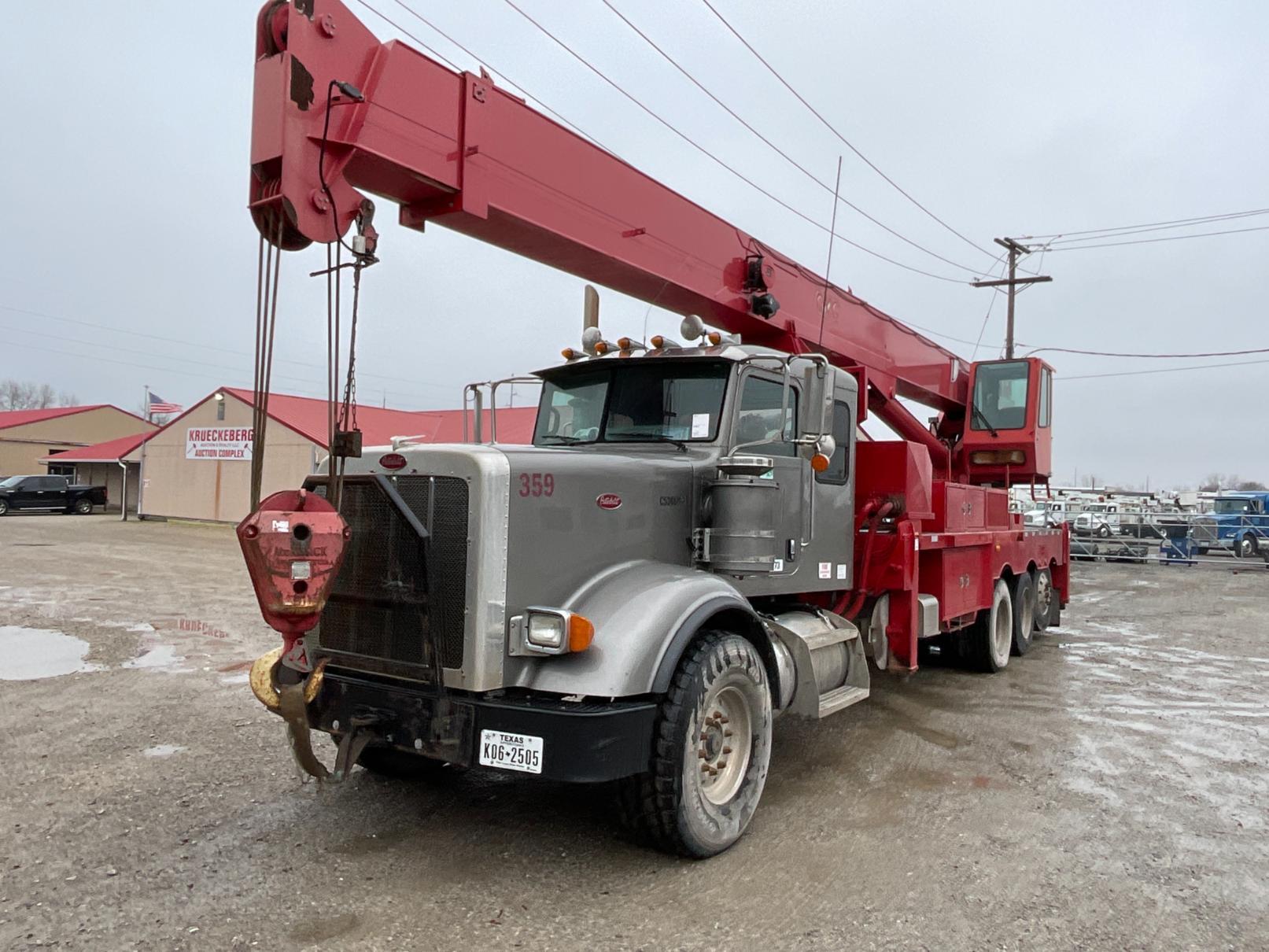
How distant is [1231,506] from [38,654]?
3474 cm

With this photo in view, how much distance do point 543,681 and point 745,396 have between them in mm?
2167

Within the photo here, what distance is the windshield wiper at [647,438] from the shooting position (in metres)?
5.11

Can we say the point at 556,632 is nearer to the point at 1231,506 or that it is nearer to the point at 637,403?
the point at 637,403

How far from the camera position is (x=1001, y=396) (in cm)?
1016

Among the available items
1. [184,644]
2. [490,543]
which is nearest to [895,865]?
[490,543]

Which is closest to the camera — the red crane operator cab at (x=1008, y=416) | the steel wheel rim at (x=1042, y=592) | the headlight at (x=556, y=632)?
the headlight at (x=556, y=632)

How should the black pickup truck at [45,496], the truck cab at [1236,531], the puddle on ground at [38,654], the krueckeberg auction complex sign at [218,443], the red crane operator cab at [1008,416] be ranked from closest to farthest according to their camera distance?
the puddle on ground at [38,654] < the red crane operator cab at [1008,416] < the truck cab at [1236,531] < the krueckeberg auction complex sign at [218,443] < the black pickup truck at [45,496]

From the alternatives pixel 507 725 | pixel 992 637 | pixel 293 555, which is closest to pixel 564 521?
pixel 507 725

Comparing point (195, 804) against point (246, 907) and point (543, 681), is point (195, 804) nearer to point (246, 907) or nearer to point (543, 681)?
point (246, 907)

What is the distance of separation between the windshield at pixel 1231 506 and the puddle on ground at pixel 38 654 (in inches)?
1294

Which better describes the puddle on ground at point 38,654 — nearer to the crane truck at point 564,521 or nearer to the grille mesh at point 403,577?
the crane truck at point 564,521

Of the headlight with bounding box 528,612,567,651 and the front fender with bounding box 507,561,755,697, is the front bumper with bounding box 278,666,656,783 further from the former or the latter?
the headlight with bounding box 528,612,567,651

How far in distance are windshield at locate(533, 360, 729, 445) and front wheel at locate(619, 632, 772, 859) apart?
1.33 meters

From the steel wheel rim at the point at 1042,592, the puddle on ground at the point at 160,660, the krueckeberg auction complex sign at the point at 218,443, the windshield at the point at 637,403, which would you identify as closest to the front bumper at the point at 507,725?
the windshield at the point at 637,403
